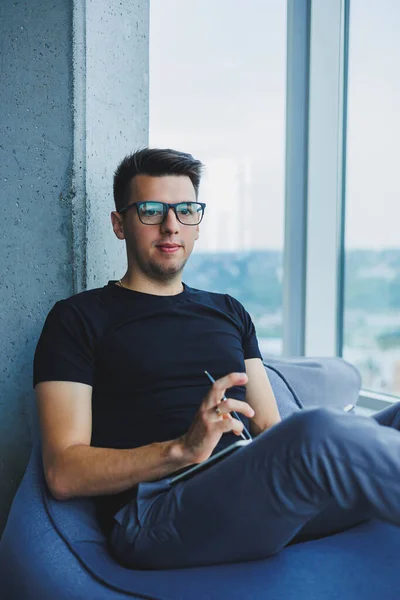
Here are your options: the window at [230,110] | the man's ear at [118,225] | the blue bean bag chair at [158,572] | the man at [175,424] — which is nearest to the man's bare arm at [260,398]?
the man at [175,424]

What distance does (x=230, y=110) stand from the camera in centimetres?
409

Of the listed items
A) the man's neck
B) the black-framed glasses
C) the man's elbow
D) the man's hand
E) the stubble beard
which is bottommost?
the man's elbow

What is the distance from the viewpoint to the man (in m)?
1.05

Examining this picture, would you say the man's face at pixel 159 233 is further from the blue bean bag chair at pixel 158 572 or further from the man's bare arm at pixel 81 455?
the blue bean bag chair at pixel 158 572

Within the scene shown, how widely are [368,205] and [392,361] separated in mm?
760

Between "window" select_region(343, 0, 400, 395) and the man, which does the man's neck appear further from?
"window" select_region(343, 0, 400, 395)

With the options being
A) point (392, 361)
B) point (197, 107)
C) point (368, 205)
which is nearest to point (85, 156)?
point (368, 205)

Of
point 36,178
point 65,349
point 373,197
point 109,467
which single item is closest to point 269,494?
point 109,467

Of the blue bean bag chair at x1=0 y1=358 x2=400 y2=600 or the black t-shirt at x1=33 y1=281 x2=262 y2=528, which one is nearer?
the blue bean bag chair at x1=0 y1=358 x2=400 y2=600

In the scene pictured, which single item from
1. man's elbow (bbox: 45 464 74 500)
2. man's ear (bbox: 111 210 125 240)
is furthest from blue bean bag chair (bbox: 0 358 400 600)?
man's ear (bbox: 111 210 125 240)

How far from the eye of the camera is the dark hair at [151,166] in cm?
179

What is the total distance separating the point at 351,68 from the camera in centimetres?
301

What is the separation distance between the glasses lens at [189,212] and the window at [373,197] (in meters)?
1.34

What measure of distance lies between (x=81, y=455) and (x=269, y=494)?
468 millimetres
